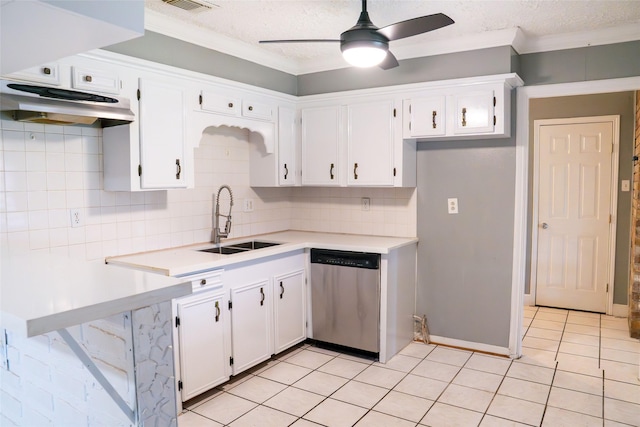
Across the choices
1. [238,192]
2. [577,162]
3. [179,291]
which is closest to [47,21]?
[179,291]

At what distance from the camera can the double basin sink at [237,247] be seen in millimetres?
3717

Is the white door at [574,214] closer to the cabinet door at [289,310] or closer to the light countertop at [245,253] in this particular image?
the light countertop at [245,253]

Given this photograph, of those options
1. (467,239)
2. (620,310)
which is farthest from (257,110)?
(620,310)

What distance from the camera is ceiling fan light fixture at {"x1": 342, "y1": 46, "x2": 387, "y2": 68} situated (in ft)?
8.52

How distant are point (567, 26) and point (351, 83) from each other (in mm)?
1687

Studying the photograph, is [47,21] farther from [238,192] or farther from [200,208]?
[238,192]

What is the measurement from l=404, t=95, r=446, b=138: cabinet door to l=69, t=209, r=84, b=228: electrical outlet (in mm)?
2465

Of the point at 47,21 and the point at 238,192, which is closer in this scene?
the point at 47,21

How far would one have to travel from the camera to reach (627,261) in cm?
482

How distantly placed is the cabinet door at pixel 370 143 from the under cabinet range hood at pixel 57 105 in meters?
1.91

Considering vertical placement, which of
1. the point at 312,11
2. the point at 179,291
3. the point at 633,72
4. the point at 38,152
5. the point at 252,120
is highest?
the point at 312,11

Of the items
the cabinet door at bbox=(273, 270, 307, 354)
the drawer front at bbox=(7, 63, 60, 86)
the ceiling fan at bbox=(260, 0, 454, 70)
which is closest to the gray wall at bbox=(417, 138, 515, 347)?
the cabinet door at bbox=(273, 270, 307, 354)

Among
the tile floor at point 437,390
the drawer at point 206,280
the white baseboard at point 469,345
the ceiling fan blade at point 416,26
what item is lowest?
the tile floor at point 437,390

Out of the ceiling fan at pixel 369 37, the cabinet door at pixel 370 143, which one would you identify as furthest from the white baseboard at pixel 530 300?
the ceiling fan at pixel 369 37
